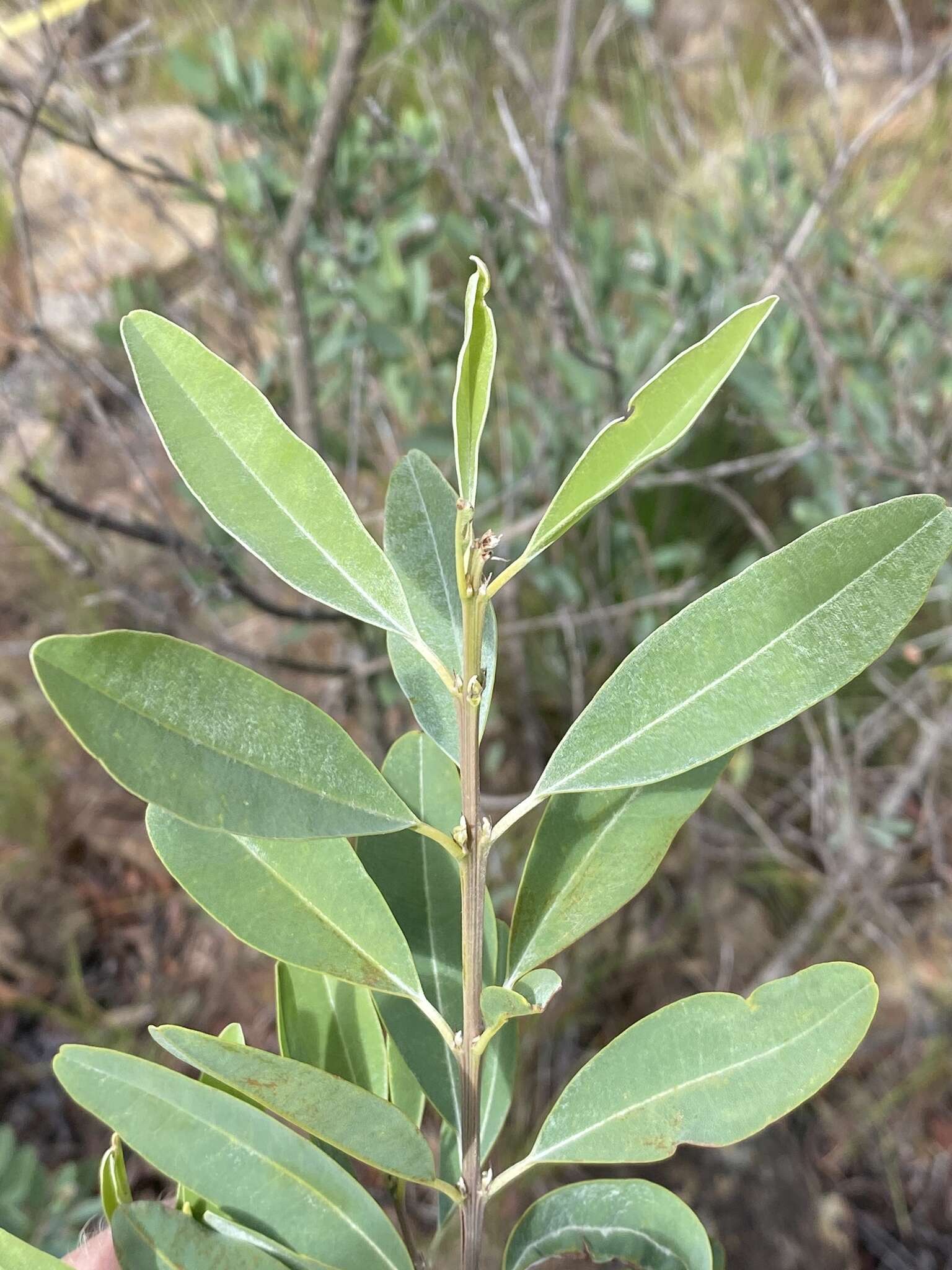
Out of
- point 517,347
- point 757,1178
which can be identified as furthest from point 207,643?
point 757,1178

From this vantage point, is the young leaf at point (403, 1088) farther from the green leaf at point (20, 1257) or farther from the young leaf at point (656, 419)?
the young leaf at point (656, 419)

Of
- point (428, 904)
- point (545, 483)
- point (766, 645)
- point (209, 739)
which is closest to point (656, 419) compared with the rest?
point (766, 645)

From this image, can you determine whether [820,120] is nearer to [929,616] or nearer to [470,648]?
[929,616]

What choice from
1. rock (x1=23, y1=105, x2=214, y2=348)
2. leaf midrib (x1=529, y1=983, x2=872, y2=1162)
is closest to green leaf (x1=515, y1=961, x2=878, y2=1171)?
leaf midrib (x1=529, y1=983, x2=872, y2=1162)

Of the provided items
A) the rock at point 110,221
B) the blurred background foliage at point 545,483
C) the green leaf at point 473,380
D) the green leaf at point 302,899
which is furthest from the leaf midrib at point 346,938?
the rock at point 110,221

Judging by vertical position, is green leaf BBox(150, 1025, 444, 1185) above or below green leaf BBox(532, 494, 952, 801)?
below

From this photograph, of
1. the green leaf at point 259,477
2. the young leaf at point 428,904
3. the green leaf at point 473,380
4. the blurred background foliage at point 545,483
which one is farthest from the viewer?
the blurred background foliage at point 545,483

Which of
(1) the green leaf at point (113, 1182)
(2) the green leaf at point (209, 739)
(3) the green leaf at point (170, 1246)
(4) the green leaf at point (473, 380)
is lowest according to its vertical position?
(3) the green leaf at point (170, 1246)

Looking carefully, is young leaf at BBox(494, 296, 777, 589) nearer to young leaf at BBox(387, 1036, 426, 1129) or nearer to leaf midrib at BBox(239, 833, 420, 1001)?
leaf midrib at BBox(239, 833, 420, 1001)
